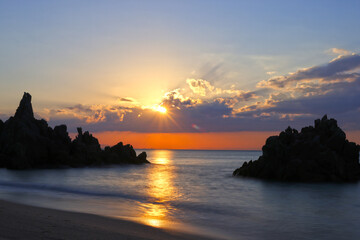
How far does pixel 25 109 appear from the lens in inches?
2726

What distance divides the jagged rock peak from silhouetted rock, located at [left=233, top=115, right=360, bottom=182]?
2074 inches

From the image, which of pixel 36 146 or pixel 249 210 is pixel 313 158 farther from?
pixel 36 146

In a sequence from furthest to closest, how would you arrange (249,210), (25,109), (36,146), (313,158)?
(25,109), (36,146), (313,158), (249,210)

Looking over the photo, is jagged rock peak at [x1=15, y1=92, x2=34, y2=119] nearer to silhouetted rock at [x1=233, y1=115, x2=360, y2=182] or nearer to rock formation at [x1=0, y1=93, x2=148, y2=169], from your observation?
rock formation at [x1=0, y1=93, x2=148, y2=169]

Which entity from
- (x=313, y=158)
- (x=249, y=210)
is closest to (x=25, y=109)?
(x=313, y=158)

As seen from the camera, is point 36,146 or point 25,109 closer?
point 36,146

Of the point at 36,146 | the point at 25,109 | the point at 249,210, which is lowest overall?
the point at 249,210

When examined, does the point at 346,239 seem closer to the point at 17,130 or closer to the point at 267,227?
the point at 267,227

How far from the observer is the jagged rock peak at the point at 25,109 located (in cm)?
6850

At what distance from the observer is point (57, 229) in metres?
11.3

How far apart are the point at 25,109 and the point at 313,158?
61.8m

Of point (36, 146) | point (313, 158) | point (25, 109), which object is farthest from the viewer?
point (25, 109)

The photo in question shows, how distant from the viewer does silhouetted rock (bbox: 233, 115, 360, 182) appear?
42.8m

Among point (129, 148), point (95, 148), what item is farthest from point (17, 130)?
point (129, 148)
